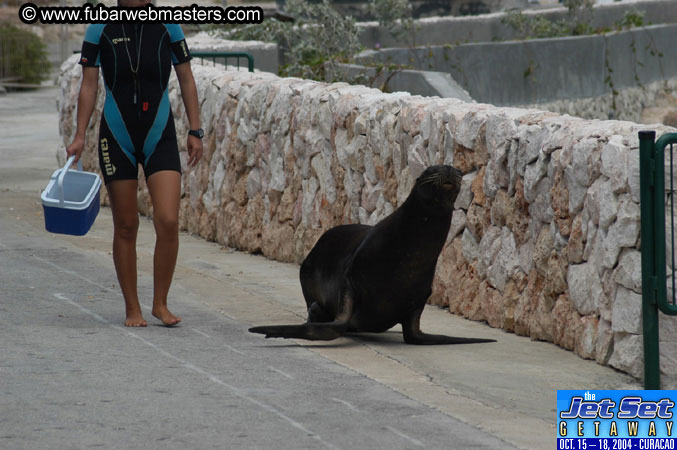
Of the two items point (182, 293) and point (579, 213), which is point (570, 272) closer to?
point (579, 213)

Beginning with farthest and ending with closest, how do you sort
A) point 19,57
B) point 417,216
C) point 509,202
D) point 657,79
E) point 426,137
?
point 19,57
point 657,79
point 426,137
point 509,202
point 417,216

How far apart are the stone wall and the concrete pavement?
27 centimetres

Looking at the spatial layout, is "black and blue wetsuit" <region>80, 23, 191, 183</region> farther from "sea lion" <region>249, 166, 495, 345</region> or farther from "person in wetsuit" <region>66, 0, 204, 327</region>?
"sea lion" <region>249, 166, 495, 345</region>

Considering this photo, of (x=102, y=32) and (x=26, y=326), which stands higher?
(x=102, y=32)

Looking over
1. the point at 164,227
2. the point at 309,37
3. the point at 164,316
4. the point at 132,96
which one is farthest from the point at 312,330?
the point at 309,37

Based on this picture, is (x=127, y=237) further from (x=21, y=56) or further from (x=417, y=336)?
(x=21, y=56)

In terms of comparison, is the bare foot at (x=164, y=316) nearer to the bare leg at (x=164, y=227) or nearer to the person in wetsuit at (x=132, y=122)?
the bare leg at (x=164, y=227)

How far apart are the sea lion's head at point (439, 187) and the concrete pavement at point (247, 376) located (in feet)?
2.81

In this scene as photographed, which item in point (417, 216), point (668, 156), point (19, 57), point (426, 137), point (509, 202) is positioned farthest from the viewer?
point (19, 57)

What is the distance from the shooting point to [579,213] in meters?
7.54

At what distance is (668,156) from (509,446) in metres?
2.18

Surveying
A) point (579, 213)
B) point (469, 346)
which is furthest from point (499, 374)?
point (579, 213)

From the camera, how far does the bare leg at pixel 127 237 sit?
7586 millimetres

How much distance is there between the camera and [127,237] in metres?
7.66
